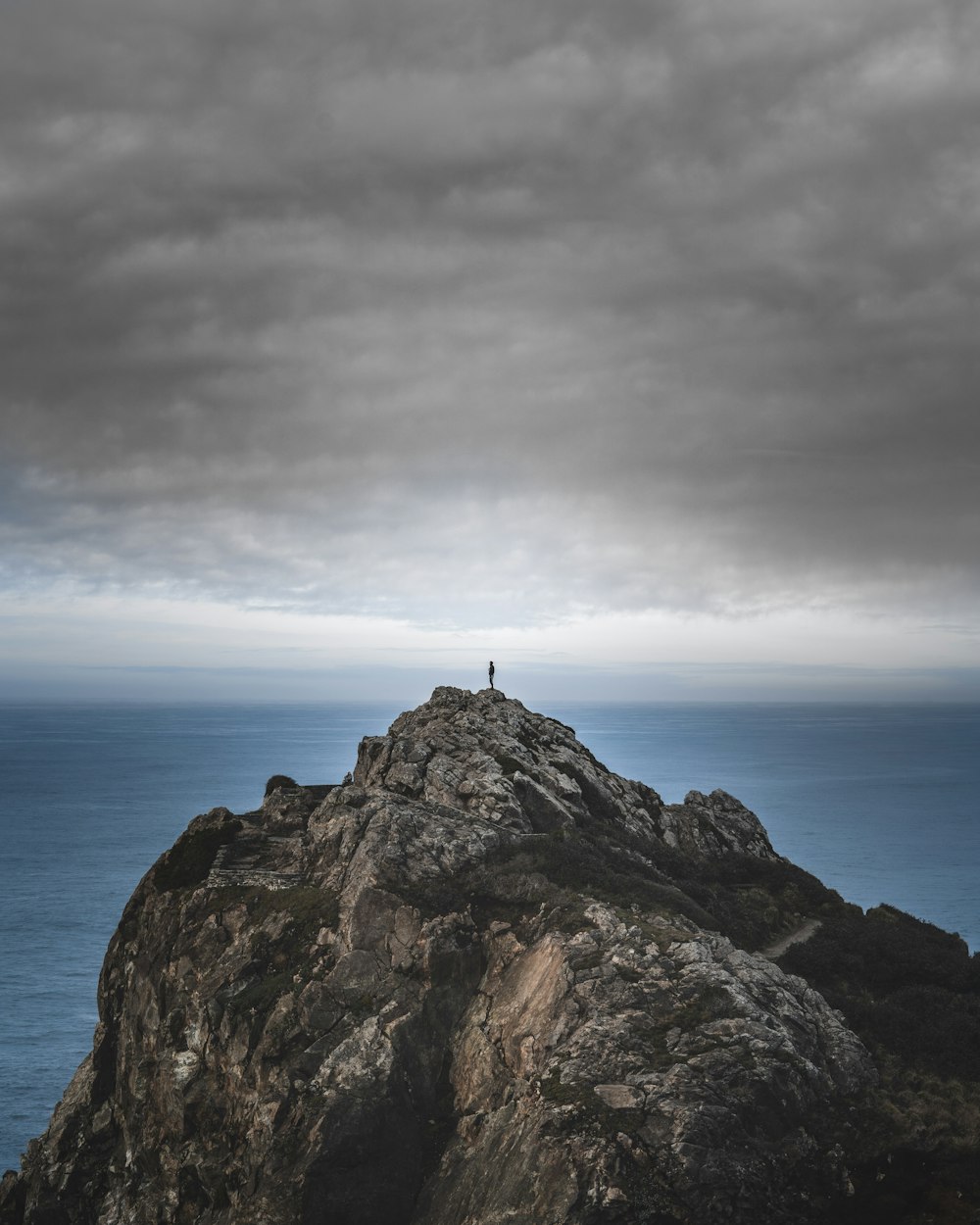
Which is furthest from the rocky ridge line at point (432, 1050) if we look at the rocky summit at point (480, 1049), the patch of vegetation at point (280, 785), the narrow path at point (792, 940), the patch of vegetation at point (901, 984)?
the patch of vegetation at point (280, 785)

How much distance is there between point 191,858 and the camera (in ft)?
131

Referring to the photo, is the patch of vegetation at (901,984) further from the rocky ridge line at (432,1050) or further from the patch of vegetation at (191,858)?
the patch of vegetation at (191,858)

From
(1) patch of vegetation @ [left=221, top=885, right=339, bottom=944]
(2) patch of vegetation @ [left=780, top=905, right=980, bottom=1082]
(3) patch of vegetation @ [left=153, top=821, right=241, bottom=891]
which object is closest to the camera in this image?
(2) patch of vegetation @ [left=780, top=905, right=980, bottom=1082]

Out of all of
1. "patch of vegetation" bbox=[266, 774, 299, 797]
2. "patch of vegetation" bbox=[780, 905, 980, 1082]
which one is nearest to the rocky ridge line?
"patch of vegetation" bbox=[780, 905, 980, 1082]

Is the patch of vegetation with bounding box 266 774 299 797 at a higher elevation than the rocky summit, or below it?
higher

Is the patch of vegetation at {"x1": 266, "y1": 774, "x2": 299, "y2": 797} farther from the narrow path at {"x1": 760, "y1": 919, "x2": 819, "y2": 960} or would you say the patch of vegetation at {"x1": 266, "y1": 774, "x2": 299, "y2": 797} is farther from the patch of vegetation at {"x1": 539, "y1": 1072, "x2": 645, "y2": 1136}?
the patch of vegetation at {"x1": 539, "y1": 1072, "x2": 645, "y2": 1136}

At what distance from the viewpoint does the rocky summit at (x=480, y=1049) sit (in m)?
22.7

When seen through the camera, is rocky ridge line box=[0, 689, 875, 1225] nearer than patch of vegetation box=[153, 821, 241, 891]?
Yes

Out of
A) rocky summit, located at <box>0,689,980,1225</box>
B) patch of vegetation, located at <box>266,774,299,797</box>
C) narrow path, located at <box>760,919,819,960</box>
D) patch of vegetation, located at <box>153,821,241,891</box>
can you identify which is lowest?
narrow path, located at <box>760,919,819,960</box>

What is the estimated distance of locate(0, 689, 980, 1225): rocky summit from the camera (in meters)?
22.7

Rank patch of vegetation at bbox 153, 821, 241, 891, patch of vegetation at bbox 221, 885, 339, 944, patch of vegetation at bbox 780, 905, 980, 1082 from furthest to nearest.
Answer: patch of vegetation at bbox 153, 821, 241, 891 < patch of vegetation at bbox 221, 885, 339, 944 < patch of vegetation at bbox 780, 905, 980, 1082

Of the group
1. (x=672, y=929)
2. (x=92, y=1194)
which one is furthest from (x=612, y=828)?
(x=92, y=1194)

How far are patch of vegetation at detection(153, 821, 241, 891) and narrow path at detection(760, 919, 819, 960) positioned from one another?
91.3 feet

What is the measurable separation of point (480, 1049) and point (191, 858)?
1827cm
